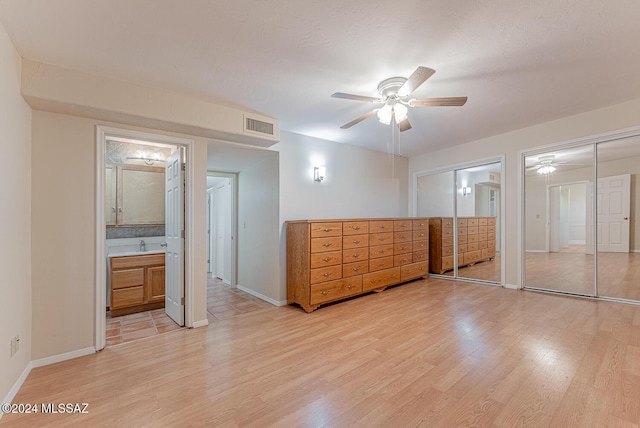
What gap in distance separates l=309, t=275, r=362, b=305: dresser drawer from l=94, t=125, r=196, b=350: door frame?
58.9 inches

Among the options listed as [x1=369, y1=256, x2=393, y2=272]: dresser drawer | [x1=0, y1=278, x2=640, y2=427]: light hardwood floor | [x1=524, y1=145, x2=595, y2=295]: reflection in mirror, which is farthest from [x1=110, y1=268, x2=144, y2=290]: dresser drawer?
[x1=524, y1=145, x2=595, y2=295]: reflection in mirror

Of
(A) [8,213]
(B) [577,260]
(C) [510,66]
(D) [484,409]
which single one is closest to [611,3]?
(C) [510,66]

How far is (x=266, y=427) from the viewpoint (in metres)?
1.56

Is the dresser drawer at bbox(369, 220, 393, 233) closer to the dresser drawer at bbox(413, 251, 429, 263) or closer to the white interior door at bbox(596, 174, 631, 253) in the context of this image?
the dresser drawer at bbox(413, 251, 429, 263)

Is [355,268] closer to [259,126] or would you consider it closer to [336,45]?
[259,126]

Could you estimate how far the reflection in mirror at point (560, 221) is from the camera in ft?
13.0

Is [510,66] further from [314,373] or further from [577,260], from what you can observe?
[577,260]

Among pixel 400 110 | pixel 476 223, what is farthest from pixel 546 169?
pixel 400 110

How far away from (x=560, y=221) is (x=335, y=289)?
12.7 ft

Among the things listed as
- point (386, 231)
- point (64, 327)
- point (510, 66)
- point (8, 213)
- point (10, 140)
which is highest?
point (510, 66)

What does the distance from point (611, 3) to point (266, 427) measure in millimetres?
3378

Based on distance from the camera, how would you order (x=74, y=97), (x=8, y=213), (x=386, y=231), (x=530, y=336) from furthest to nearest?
(x=386, y=231) → (x=530, y=336) → (x=74, y=97) → (x=8, y=213)

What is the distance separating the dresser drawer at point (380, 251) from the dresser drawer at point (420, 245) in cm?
74

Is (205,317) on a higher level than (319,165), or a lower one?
lower
